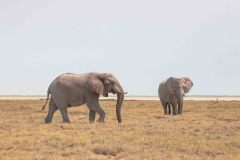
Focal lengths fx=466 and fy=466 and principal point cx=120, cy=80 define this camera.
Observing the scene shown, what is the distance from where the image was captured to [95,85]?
958 inches

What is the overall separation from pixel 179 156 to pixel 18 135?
724 centimetres

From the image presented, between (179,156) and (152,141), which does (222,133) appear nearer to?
(152,141)

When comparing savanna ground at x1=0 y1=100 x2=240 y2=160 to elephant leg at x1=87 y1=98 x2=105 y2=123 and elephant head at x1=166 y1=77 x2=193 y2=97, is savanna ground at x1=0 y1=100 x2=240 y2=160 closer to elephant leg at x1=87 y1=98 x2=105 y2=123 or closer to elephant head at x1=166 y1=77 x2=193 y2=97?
elephant leg at x1=87 y1=98 x2=105 y2=123

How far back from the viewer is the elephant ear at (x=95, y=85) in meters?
24.3

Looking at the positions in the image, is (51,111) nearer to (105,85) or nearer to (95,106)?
(95,106)

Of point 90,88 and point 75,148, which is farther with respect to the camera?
point 90,88

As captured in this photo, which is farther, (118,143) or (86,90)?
(86,90)

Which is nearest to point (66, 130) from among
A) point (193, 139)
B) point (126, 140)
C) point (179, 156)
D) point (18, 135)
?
point (18, 135)

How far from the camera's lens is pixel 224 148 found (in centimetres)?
1625

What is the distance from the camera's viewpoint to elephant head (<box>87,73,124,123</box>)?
24406 mm

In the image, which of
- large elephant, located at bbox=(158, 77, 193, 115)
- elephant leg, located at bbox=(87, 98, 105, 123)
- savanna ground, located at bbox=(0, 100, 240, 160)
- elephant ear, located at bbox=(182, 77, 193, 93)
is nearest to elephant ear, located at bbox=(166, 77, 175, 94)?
large elephant, located at bbox=(158, 77, 193, 115)

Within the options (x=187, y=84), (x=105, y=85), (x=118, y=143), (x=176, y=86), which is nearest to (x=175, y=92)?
(x=176, y=86)

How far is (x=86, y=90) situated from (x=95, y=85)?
2.20 ft

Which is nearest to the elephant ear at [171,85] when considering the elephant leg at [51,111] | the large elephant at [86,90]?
the large elephant at [86,90]
